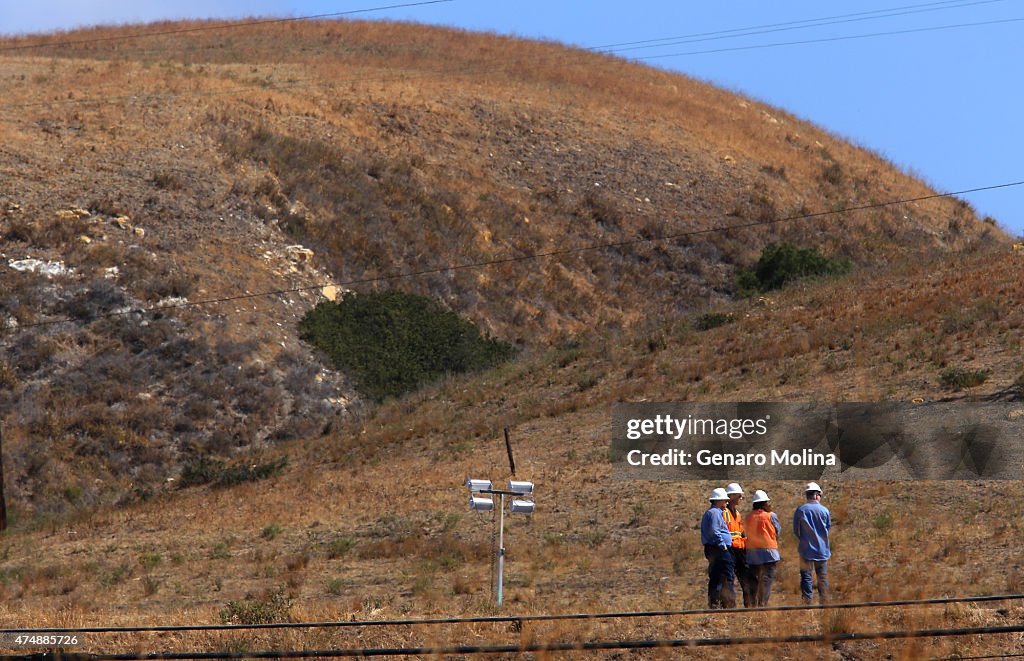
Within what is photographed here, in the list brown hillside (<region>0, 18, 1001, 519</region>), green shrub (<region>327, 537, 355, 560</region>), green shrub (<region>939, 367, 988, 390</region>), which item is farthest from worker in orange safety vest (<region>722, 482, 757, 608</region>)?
brown hillside (<region>0, 18, 1001, 519</region>)

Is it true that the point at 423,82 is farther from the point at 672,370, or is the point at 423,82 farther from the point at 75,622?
the point at 75,622

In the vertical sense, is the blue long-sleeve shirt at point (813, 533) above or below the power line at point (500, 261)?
below

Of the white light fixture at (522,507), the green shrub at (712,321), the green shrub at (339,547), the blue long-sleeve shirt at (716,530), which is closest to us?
the blue long-sleeve shirt at (716,530)

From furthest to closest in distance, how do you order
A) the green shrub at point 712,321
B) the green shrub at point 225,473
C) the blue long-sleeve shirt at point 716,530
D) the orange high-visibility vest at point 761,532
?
the green shrub at point 712,321
the green shrub at point 225,473
the orange high-visibility vest at point 761,532
the blue long-sleeve shirt at point 716,530

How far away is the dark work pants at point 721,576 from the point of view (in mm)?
13656

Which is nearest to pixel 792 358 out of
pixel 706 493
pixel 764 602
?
pixel 706 493

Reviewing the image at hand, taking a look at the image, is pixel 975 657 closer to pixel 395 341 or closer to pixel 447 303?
pixel 395 341

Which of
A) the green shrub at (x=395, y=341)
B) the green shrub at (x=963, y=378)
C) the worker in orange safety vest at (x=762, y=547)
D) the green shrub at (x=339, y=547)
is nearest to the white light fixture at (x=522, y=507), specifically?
the worker in orange safety vest at (x=762, y=547)

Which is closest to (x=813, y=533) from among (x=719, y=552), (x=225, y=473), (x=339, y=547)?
(x=719, y=552)

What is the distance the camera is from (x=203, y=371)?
1430 inches

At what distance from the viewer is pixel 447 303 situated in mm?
45156

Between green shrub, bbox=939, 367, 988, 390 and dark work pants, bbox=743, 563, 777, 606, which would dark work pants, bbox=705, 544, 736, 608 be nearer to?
dark work pants, bbox=743, 563, 777, 606

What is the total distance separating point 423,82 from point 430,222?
49.1ft

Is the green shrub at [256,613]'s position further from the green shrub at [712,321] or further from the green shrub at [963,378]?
the green shrub at [712,321]
